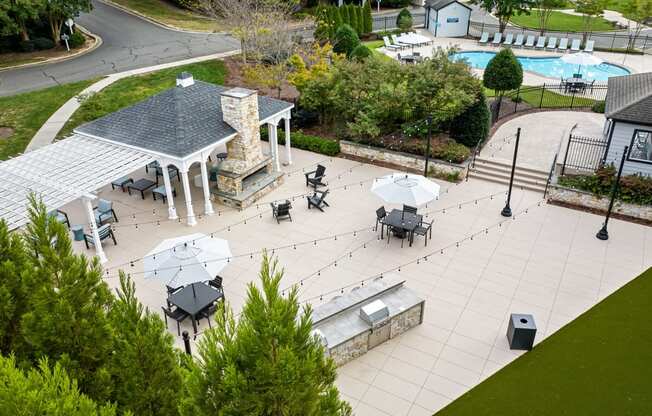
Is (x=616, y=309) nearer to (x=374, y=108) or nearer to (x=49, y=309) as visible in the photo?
(x=374, y=108)

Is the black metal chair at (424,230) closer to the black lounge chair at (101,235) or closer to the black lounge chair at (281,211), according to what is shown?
the black lounge chair at (281,211)

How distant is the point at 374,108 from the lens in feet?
76.0

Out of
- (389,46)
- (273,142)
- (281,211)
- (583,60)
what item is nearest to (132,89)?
(273,142)

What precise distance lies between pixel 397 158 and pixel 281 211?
6867 millimetres

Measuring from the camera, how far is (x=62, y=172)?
16.8 m

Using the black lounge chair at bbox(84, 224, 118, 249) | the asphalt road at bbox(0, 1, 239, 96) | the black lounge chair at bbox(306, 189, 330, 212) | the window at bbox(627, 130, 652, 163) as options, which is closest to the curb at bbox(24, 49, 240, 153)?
the asphalt road at bbox(0, 1, 239, 96)

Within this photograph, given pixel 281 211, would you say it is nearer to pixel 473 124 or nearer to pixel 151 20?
pixel 473 124

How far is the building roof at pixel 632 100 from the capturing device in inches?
747

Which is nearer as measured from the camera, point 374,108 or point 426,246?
point 426,246

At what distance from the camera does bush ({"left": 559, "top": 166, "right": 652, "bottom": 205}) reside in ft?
61.0

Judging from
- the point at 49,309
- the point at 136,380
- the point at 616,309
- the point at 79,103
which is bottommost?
the point at 616,309

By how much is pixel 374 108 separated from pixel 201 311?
13.1 metres

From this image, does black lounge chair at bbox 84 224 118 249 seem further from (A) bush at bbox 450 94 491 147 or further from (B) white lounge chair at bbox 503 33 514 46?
(B) white lounge chair at bbox 503 33 514 46

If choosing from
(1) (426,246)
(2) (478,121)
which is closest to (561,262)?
(1) (426,246)
